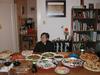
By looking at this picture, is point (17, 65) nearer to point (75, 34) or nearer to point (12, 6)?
point (75, 34)

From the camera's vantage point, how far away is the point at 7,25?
608cm

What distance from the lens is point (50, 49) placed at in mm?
3832

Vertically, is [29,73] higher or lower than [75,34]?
lower

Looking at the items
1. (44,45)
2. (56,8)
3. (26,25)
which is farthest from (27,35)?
(44,45)

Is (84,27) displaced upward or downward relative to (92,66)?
upward

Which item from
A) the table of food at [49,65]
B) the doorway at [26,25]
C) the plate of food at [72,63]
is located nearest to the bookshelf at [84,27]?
the table of food at [49,65]

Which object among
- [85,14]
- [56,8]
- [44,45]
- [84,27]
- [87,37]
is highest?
[56,8]

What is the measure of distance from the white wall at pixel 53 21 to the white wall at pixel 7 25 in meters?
1.36

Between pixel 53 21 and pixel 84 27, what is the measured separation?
36.5 inches

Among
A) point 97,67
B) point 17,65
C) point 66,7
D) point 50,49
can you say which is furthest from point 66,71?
point 66,7

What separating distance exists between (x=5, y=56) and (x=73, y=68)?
1167mm

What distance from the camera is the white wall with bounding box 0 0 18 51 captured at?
602 centimetres

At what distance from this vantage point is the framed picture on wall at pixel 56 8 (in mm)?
5129

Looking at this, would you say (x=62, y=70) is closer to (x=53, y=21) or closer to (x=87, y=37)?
(x=87, y=37)
